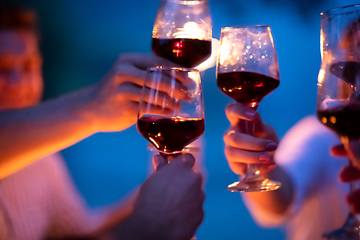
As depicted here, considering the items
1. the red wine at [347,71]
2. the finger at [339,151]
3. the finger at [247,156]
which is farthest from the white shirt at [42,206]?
the red wine at [347,71]

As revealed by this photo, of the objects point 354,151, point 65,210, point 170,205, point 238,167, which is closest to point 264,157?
point 238,167

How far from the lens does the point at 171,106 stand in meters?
0.76

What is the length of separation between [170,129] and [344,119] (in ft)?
1.19

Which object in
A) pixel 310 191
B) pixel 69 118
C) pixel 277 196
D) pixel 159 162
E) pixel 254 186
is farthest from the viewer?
pixel 310 191

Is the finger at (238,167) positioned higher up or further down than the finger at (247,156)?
further down

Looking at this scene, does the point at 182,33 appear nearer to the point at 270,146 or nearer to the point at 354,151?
the point at 270,146

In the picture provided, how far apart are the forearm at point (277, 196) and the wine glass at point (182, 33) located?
524mm

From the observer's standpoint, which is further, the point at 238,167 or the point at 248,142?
the point at 238,167

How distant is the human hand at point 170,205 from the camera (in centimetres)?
69

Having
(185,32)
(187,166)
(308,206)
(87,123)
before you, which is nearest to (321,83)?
(187,166)

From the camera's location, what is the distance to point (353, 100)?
2.15ft

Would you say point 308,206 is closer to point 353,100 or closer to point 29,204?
point 353,100

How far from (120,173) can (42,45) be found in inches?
41.0

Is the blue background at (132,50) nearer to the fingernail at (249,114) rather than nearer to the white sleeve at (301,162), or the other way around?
the white sleeve at (301,162)
